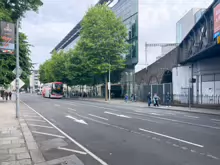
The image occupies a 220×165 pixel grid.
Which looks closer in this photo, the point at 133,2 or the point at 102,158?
the point at 102,158

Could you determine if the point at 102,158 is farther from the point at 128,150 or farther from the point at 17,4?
the point at 17,4

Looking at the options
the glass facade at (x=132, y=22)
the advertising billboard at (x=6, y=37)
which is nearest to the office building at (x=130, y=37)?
the glass facade at (x=132, y=22)

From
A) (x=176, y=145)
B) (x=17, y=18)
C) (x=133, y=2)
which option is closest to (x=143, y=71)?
(x=133, y=2)

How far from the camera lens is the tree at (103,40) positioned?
130 ft

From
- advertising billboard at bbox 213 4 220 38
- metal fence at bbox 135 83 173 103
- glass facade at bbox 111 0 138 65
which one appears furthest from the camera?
glass facade at bbox 111 0 138 65

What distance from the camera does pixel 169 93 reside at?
102ft

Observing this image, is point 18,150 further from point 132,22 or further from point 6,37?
point 132,22

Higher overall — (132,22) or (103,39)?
(132,22)

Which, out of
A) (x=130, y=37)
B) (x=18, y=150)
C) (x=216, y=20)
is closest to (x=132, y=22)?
(x=130, y=37)

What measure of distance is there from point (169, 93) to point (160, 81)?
15.7ft

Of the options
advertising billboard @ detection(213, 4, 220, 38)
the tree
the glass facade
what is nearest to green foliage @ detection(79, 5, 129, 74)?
the tree

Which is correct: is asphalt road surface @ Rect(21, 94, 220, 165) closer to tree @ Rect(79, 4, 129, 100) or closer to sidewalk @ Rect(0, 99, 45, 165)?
sidewalk @ Rect(0, 99, 45, 165)

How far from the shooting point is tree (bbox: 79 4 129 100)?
39625 mm

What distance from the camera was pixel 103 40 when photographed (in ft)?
128
